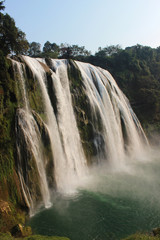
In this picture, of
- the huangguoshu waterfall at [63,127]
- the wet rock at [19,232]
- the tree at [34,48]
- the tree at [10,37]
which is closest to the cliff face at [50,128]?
the huangguoshu waterfall at [63,127]

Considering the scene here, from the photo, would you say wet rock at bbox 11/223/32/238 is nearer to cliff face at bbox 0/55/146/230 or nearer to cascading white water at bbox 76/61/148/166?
cliff face at bbox 0/55/146/230

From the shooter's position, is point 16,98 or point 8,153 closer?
point 8,153

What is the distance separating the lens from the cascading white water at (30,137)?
8984mm

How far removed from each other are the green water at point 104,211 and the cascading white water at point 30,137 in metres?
0.76

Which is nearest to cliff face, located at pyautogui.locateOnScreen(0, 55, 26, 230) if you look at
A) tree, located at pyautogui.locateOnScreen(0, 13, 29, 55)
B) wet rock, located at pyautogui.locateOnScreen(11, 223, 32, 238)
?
wet rock, located at pyautogui.locateOnScreen(11, 223, 32, 238)

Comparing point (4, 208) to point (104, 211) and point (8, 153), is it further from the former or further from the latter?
point (104, 211)

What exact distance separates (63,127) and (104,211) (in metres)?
5.80

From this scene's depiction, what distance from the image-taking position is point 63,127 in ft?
40.4

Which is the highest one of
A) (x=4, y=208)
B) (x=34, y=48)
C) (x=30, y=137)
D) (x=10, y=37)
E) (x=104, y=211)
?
(x=34, y=48)

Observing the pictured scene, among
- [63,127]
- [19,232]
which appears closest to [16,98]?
[63,127]

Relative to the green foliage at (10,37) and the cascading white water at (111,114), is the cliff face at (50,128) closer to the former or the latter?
the cascading white water at (111,114)

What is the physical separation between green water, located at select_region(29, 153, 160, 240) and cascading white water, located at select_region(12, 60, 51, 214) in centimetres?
76

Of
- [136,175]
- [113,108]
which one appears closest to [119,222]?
[136,175]

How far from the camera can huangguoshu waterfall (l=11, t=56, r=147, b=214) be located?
358 inches
